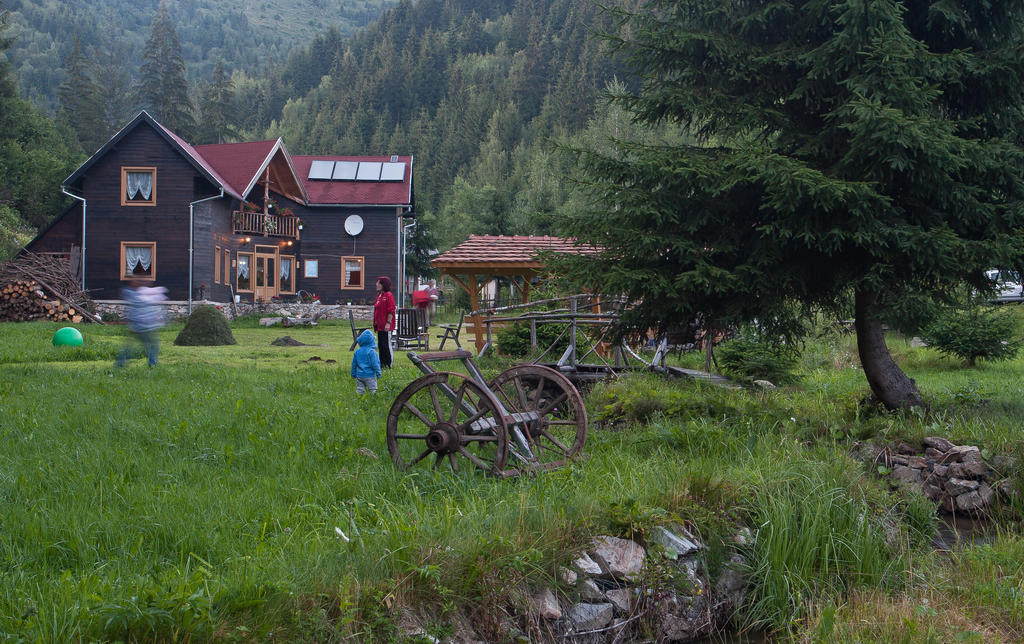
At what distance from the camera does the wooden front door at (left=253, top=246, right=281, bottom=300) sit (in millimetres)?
38250

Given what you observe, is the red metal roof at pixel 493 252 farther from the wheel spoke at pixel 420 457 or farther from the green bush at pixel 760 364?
the wheel spoke at pixel 420 457

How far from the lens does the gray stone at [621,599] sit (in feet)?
16.8

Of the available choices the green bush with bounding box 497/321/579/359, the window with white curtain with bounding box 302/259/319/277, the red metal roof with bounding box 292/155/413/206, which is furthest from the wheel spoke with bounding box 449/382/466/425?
the window with white curtain with bounding box 302/259/319/277

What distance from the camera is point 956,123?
813cm

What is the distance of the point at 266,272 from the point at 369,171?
25.3 feet

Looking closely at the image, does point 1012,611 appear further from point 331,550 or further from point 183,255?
point 183,255

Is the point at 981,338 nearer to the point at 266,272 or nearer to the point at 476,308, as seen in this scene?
the point at 476,308

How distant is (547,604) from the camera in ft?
15.8

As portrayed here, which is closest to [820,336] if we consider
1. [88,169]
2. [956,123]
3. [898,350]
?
[898,350]

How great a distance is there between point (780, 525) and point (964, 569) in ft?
4.00

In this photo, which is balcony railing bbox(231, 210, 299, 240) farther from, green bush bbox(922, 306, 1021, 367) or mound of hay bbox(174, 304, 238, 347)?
green bush bbox(922, 306, 1021, 367)

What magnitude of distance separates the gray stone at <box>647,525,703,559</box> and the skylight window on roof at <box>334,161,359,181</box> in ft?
127

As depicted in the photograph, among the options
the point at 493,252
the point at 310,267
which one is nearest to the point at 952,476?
the point at 493,252

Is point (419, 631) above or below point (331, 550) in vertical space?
below
